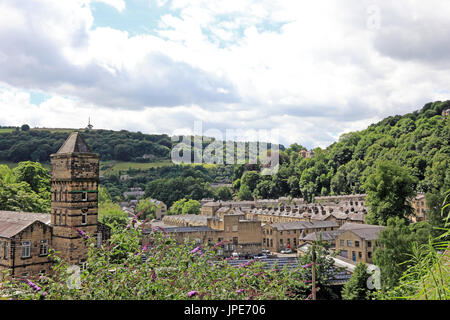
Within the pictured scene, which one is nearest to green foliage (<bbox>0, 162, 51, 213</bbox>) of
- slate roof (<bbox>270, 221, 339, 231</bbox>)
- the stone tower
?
the stone tower

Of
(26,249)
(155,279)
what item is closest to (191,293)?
(155,279)

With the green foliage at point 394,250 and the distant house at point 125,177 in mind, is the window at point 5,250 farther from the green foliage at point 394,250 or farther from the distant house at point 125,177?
the distant house at point 125,177

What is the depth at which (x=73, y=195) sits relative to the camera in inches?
938

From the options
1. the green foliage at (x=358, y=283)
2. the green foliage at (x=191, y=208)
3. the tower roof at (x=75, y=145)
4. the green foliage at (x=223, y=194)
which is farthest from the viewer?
the green foliage at (x=223, y=194)

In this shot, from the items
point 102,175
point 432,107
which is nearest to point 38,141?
point 102,175

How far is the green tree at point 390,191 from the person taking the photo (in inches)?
1667

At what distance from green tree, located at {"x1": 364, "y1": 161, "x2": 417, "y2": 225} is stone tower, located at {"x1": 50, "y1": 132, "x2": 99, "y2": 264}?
31335mm

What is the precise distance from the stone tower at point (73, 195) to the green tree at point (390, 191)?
31335 mm

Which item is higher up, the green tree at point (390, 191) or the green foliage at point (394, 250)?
the green tree at point (390, 191)

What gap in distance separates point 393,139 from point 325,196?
79.3 feet

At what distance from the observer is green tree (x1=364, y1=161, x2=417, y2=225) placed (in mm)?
42344

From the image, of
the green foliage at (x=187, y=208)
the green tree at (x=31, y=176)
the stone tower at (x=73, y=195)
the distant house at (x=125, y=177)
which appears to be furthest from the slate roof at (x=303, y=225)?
the distant house at (x=125, y=177)

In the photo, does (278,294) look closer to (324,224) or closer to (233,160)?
(324,224)

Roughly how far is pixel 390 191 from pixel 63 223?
3402 cm
